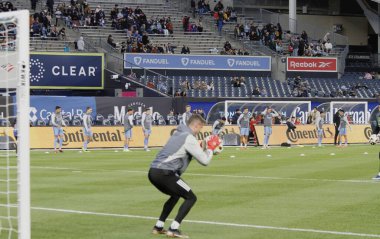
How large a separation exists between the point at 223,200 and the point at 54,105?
31.3 m

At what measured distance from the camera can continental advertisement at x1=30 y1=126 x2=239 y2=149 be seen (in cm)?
4234

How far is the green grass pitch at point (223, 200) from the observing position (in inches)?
575

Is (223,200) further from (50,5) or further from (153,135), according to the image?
(50,5)

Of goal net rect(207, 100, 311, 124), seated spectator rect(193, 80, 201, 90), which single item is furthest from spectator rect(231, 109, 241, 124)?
seated spectator rect(193, 80, 201, 90)

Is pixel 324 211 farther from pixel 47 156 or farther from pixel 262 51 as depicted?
pixel 262 51

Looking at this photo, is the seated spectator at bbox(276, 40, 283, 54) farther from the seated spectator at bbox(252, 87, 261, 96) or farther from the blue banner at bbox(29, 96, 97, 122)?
the blue banner at bbox(29, 96, 97, 122)

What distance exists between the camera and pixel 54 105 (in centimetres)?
4909

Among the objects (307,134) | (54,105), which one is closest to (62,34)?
(54,105)

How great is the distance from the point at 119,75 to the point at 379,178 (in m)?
33.1

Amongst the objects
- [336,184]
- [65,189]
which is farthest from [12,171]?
[336,184]

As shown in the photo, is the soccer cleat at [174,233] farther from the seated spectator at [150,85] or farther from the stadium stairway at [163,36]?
the stadium stairway at [163,36]

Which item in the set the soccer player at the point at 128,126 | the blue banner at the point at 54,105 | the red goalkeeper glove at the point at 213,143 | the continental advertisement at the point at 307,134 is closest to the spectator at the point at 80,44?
the blue banner at the point at 54,105

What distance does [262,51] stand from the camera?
212ft

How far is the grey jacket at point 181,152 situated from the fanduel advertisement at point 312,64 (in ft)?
166
